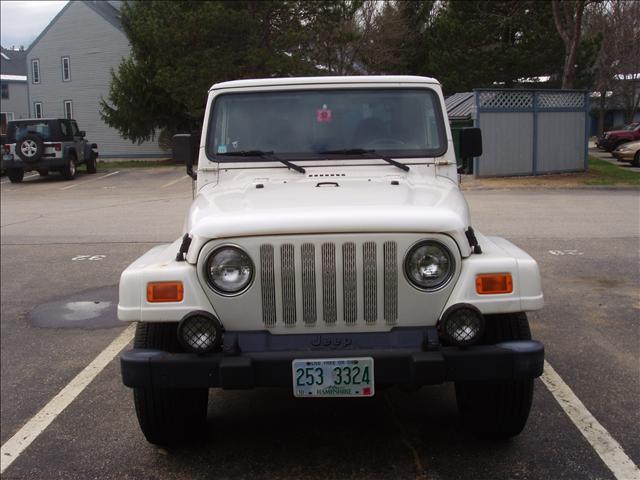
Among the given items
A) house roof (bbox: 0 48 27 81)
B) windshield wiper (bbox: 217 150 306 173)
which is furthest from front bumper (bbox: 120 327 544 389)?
house roof (bbox: 0 48 27 81)

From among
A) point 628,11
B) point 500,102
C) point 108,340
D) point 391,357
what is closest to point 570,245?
point 108,340

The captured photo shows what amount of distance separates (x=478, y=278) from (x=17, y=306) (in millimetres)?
5398

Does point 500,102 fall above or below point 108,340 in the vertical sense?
above

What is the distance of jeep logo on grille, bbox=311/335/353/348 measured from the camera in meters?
3.27

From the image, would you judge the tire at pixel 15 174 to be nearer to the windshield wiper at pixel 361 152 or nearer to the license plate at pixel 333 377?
the windshield wiper at pixel 361 152

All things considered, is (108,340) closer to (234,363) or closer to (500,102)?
(234,363)

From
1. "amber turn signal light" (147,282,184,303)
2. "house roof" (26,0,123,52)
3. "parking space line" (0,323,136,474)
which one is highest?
"house roof" (26,0,123,52)

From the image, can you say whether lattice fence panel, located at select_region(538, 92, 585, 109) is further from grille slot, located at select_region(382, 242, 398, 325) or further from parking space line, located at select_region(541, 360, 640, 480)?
grille slot, located at select_region(382, 242, 398, 325)

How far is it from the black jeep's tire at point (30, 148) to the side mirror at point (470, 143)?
65.2 ft

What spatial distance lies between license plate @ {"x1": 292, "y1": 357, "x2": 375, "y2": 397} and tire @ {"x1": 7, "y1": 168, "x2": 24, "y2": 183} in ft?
75.3

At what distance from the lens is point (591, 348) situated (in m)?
5.34

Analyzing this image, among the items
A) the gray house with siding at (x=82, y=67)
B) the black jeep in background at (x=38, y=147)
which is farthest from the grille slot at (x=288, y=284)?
the gray house with siding at (x=82, y=67)

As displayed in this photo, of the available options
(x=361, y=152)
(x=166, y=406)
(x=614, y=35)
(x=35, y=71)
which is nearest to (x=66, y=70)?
(x=35, y=71)

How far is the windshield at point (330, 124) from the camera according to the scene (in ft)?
15.1
